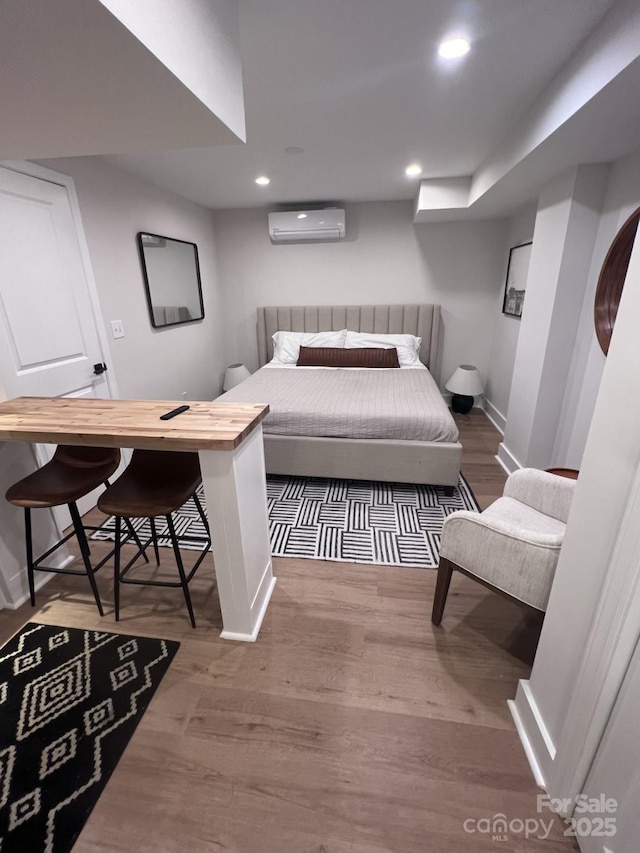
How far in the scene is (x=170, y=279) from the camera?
10.9 ft

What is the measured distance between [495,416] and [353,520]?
245 centimetres

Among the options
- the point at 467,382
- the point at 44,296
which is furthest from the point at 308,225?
the point at 44,296

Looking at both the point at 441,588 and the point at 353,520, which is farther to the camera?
the point at 353,520

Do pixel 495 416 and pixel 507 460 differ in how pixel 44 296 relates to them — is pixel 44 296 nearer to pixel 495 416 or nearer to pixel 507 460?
pixel 507 460

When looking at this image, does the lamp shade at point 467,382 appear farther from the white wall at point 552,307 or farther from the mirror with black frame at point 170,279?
the mirror with black frame at point 170,279

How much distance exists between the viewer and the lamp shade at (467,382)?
13.2 feet

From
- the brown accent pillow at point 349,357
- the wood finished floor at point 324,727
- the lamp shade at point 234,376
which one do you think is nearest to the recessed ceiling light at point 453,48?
the wood finished floor at point 324,727

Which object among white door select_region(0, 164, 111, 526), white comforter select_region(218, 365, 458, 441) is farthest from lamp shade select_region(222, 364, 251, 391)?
white door select_region(0, 164, 111, 526)

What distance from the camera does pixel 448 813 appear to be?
1.04 metres

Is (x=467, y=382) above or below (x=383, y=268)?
below

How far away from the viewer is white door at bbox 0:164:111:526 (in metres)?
1.88

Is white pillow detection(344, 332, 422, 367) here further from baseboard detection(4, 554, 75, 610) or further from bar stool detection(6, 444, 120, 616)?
baseboard detection(4, 554, 75, 610)

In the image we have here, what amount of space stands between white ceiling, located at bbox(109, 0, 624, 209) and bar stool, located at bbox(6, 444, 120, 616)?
145cm

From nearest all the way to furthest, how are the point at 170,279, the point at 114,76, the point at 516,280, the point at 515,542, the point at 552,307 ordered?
the point at 114,76, the point at 515,542, the point at 552,307, the point at 170,279, the point at 516,280
